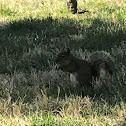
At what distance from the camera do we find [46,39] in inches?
367

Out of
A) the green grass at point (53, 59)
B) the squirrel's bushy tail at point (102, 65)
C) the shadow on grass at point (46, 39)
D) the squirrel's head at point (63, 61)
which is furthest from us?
the shadow on grass at point (46, 39)

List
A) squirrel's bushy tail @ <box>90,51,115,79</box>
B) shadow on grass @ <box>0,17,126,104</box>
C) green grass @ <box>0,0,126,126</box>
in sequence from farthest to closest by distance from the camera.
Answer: shadow on grass @ <box>0,17,126,104</box> → squirrel's bushy tail @ <box>90,51,115,79</box> → green grass @ <box>0,0,126,126</box>

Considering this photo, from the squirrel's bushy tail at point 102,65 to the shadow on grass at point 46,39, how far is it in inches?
49.1

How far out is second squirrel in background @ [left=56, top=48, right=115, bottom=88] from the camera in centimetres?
561

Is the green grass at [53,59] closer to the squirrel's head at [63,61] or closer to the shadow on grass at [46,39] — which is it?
the shadow on grass at [46,39]

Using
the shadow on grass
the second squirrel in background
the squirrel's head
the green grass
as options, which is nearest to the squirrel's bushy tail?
the second squirrel in background

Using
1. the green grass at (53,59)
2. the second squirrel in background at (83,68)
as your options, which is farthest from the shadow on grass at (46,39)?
the second squirrel in background at (83,68)

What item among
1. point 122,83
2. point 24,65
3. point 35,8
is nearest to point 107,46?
point 24,65

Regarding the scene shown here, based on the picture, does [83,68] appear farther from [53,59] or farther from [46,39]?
[46,39]

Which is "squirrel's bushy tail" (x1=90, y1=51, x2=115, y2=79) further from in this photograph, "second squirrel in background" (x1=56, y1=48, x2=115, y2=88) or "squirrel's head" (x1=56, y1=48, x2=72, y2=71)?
"squirrel's head" (x1=56, y1=48, x2=72, y2=71)

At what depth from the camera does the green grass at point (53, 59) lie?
4.29 m

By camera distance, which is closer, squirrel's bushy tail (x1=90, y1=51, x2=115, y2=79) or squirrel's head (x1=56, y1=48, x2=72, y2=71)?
squirrel's head (x1=56, y1=48, x2=72, y2=71)

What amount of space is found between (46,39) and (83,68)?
377cm

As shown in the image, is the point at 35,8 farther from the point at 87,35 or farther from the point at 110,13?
the point at 87,35
